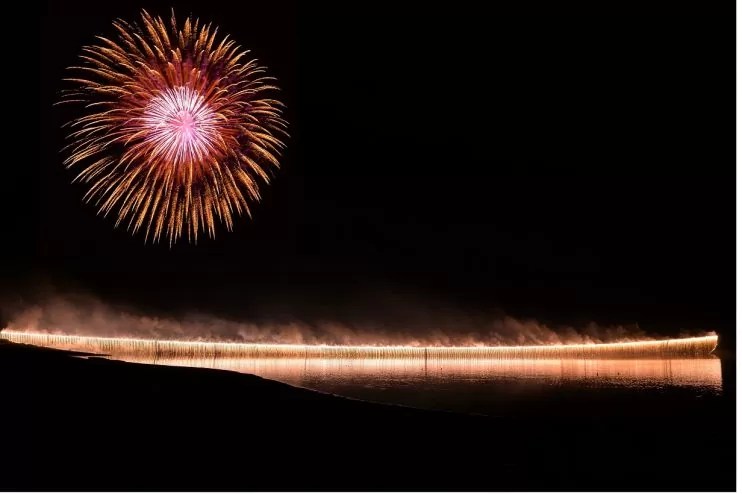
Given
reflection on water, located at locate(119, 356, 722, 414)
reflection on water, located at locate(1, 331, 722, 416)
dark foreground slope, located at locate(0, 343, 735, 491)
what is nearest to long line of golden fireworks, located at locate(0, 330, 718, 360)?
reflection on water, located at locate(1, 331, 722, 416)

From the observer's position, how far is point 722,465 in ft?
56.0

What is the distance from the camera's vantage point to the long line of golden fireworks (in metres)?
61.0

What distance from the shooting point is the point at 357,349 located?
71438 mm

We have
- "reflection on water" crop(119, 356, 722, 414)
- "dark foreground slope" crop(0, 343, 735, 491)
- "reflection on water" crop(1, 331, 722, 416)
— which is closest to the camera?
"dark foreground slope" crop(0, 343, 735, 491)

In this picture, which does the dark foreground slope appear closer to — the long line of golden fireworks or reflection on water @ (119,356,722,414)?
reflection on water @ (119,356,722,414)

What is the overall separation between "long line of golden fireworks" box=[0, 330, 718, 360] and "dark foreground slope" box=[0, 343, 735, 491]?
126 ft

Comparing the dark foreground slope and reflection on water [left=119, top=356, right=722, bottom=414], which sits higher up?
the dark foreground slope

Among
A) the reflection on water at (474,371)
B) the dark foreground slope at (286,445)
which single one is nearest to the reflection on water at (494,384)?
the reflection on water at (474,371)

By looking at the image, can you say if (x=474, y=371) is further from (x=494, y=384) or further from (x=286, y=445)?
(x=286, y=445)

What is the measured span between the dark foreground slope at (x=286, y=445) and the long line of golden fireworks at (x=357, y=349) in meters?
38.5

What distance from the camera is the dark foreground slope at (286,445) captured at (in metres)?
14.6

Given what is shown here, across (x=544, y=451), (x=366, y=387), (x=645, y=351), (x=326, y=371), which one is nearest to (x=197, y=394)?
(x=544, y=451)

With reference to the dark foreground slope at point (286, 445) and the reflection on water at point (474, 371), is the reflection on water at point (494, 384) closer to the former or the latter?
the reflection on water at point (474, 371)

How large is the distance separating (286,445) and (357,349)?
5454 centimetres
